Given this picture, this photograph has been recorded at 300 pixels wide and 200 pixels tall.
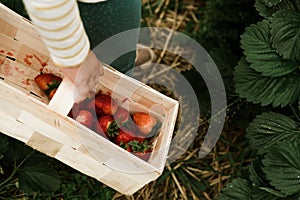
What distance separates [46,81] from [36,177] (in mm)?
292

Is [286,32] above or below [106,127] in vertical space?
above

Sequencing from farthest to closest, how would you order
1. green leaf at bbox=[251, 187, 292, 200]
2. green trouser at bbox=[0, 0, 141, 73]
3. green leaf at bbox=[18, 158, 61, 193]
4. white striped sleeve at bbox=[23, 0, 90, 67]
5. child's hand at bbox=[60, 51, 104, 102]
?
green leaf at bbox=[18, 158, 61, 193] < green leaf at bbox=[251, 187, 292, 200] < green trouser at bbox=[0, 0, 141, 73] < child's hand at bbox=[60, 51, 104, 102] < white striped sleeve at bbox=[23, 0, 90, 67]

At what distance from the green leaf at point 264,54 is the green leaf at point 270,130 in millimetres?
127

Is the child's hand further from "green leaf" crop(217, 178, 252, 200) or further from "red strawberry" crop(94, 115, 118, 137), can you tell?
"green leaf" crop(217, 178, 252, 200)

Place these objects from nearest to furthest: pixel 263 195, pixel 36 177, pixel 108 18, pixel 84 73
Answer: pixel 84 73 → pixel 108 18 → pixel 263 195 → pixel 36 177

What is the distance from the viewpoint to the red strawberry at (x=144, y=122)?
1558 millimetres

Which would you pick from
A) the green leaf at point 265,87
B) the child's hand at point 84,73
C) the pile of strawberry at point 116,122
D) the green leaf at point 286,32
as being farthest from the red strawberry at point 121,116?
the green leaf at point 286,32

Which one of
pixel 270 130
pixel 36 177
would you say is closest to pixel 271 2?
pixel 270 130

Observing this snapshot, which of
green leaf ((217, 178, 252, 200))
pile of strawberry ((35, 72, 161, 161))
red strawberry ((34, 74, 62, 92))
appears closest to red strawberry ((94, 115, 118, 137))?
pile of strawberry ((35, 72, 161, 161))

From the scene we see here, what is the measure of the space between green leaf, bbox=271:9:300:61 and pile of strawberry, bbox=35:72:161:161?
401mm

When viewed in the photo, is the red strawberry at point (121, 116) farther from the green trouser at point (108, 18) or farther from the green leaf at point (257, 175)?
the green leaf at point (257, 175)

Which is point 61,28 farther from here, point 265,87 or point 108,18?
point 265,87

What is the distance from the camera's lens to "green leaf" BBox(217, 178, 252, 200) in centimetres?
151

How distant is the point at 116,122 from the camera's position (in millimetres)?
1538
